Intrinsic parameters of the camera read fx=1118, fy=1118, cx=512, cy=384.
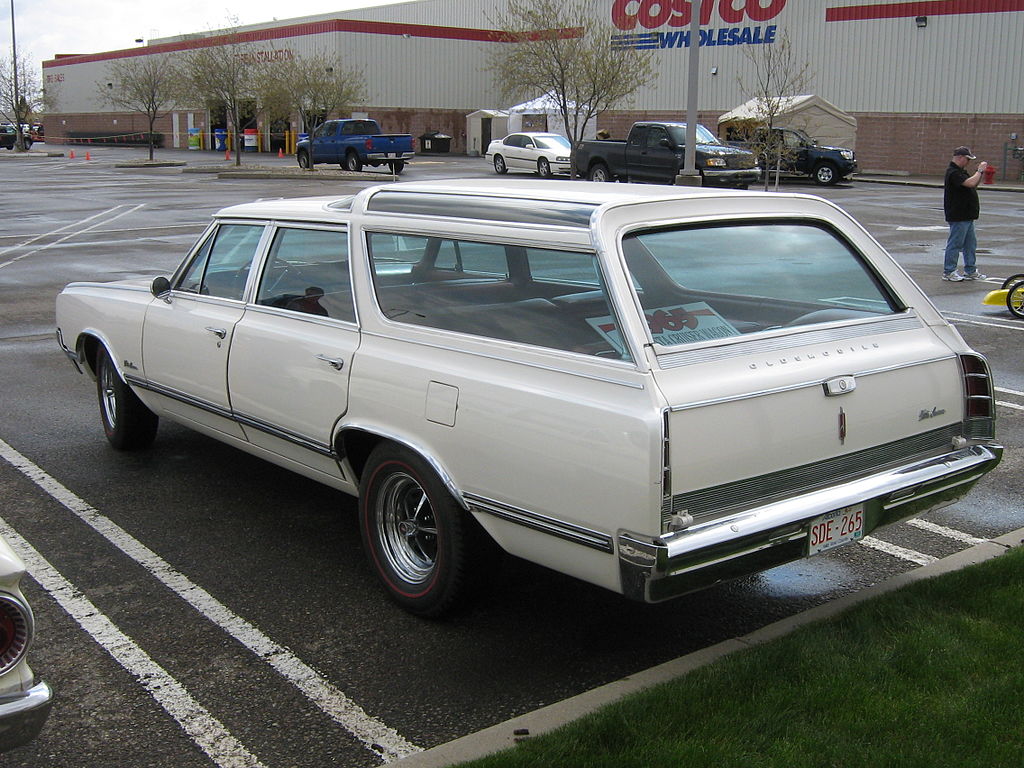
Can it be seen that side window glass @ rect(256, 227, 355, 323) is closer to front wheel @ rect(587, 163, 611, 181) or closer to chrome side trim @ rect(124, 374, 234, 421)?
chrome side trim @ rect(124, 374, 234, 421)

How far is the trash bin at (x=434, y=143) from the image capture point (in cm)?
5625

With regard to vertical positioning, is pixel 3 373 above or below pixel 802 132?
below

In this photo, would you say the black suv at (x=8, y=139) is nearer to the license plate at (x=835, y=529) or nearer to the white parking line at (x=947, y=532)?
the white parking line at (x=947, y=532)

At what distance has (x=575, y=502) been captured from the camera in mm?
3656

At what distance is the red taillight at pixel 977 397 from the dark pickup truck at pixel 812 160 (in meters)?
30.2

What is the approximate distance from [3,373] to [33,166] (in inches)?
1662

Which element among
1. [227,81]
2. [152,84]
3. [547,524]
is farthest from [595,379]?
[152,84]

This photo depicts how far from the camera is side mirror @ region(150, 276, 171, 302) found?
5.97 m

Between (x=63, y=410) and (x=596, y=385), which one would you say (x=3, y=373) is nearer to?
Result: (x=63, y=410)

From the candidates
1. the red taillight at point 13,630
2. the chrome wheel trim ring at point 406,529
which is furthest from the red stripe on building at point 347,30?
the red taillight at point 13,630

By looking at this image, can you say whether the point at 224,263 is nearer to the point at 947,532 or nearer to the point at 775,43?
the point at 947,532

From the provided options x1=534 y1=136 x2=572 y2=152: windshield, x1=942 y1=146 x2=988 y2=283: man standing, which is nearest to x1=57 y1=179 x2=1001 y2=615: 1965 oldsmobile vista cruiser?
x1=942 y1=146 x2=988 y2=283: man standing

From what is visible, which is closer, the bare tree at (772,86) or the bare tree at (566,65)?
the bare tree at (566,65)

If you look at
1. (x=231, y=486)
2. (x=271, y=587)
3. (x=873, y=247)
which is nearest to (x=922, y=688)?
(x=873, y=247)
